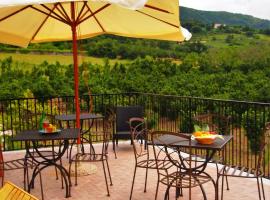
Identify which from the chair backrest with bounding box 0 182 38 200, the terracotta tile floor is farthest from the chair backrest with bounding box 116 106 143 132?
the chair backrest with bounding box 0 182 38 200

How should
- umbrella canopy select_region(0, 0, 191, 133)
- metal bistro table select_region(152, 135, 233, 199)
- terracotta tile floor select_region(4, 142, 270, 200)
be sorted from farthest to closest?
umbrella canopy select_region(0, 0, 191, 133) → terracotta tile floor select_region(4, 142, 270, 200) → metal bistro table select_region(152, 135, 233, 199)

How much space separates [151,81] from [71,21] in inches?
844

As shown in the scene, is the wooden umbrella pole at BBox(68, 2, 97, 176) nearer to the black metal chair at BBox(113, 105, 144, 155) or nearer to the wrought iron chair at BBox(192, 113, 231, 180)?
the black metal chair at BBox(113, 105, 144, 155)

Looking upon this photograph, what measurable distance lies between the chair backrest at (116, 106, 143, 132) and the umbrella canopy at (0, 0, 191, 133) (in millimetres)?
1605

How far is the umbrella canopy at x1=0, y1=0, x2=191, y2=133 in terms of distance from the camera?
5.67 metres

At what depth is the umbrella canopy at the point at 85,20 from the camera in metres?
5.67

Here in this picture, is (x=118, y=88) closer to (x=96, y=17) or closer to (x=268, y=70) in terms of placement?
(x=268, y=70)

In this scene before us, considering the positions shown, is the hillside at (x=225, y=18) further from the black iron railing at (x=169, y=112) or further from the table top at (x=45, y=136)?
the table top at (x=45, y=136)

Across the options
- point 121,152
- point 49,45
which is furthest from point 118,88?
point 121,152

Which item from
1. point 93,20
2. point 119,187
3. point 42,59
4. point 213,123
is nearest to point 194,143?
point 119,187

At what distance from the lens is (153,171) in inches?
242

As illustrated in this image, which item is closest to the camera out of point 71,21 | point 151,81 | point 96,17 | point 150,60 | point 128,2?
point 128,2

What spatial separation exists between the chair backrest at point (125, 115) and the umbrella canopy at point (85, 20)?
1.60m

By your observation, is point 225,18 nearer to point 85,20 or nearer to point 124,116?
point 124,116
